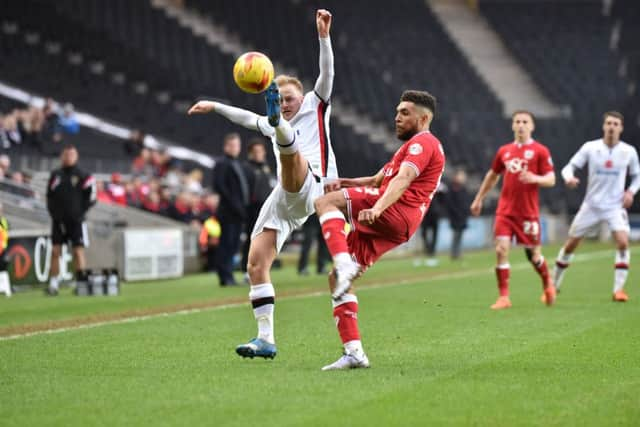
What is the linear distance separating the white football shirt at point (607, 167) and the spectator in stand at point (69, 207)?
748 centimetres

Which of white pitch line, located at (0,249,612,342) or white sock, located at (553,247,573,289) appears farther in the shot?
white sock, located at (553,247,573,289)

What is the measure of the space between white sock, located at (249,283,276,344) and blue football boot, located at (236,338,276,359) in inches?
2.7

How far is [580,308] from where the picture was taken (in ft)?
44.8

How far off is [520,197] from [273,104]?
7224 mm

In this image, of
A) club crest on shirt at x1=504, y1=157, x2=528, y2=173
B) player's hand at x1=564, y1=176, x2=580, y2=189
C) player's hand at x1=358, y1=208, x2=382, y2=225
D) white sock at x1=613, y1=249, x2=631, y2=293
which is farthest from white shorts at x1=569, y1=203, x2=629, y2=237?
player's hand at x1=358, y1=208, x2=382, y2=225

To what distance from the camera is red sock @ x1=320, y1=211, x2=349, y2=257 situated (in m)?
7.81

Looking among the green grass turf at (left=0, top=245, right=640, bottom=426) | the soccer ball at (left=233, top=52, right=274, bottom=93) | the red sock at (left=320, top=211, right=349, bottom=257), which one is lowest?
the green grass turf at (left=0, top=245, right=640, bottom=426)

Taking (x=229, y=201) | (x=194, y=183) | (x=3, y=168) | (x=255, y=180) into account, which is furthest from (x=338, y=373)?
(x=194, y=183)

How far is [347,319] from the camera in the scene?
8141mm

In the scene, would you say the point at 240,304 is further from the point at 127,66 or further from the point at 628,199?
the point at 127,66

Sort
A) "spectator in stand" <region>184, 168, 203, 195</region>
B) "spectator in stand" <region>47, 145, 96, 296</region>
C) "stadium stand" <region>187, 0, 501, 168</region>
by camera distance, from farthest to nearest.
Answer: "stadium stand" <region>187, 0, 501, 168</region> → "spectator in stand" <region>184, 168, 203, 195</region> → "spectator in stand" <region>47, 145, 96, 296</region>

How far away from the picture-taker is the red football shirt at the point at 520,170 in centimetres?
1406

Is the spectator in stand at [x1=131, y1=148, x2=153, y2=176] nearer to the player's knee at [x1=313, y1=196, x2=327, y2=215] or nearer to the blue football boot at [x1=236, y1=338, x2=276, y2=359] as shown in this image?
the blue football boot at [x1=236, y1=338, x2=276, y2=359]

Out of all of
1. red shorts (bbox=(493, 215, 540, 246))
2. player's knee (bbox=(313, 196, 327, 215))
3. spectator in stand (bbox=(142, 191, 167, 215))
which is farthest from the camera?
spectator in stand (bbox=(142, 191, 167, 215))
